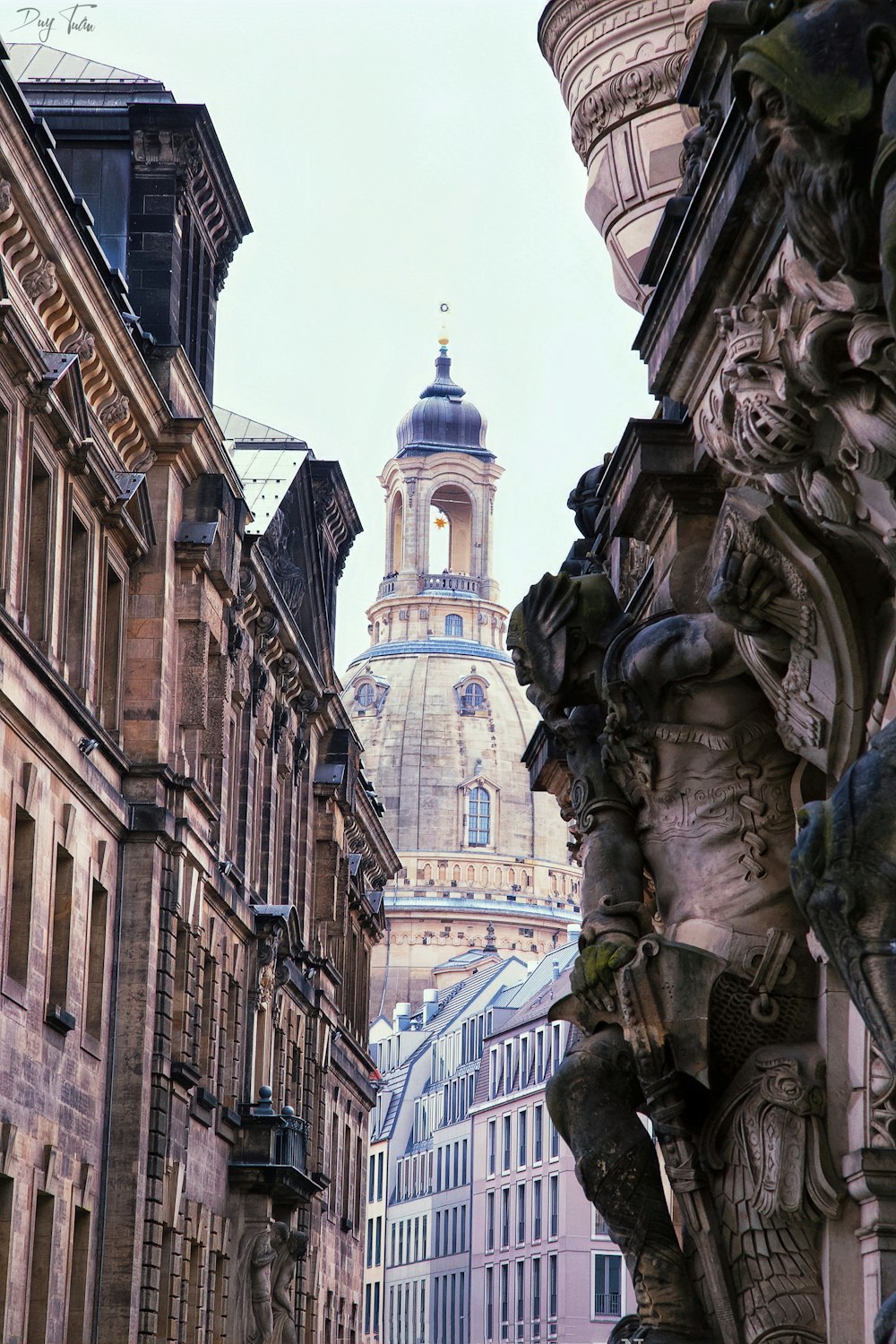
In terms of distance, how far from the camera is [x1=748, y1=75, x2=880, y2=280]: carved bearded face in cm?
732

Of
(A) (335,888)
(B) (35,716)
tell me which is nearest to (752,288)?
(B) (35,716)

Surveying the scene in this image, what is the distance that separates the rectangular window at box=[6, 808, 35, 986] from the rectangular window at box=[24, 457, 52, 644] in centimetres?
275

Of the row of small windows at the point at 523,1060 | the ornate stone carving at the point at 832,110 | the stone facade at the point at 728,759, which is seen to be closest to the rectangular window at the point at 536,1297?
the row of small windows at the point at 523,1060

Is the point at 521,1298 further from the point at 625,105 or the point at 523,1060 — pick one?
the point at 625,105

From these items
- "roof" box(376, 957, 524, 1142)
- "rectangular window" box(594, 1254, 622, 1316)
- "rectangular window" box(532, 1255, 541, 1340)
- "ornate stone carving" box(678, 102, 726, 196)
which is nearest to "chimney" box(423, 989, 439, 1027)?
"roof" box(376, 957, 524, 1142)

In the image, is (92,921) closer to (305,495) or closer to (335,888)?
(305,495)

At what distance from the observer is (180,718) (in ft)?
143

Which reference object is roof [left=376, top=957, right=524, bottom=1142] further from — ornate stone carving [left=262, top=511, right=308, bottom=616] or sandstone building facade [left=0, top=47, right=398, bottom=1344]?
ornate stone carving [left=262, top=511, right=308, bottom=616]

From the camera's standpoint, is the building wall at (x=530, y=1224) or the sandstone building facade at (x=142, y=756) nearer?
the sandstone building facade at (x=142, y=756)

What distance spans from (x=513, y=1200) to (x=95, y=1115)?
8703 cm

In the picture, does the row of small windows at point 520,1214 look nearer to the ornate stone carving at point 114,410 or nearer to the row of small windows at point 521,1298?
the row of small windows at point 521,1298

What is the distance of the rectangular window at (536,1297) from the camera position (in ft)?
385

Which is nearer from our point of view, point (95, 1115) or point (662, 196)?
point (662, 196)

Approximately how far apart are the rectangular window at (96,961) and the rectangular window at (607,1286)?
78943 millimetres
